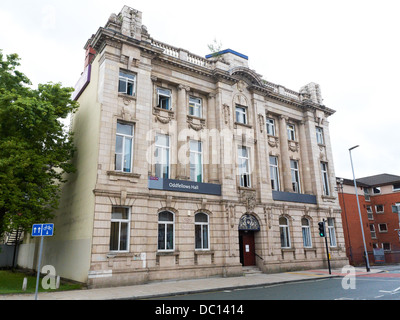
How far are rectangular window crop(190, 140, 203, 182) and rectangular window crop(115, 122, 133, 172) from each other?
492cm

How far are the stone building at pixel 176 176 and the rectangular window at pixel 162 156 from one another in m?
0.08

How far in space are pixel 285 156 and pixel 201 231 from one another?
1182cm

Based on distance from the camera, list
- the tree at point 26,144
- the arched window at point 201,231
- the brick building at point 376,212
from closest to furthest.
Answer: the tree at point 26,144, the arched window at point 201,231, the brick building at point 376,212

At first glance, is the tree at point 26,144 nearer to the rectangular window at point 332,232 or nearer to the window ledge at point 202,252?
the window ledge at point 202,252

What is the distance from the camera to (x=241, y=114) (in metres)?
26.4

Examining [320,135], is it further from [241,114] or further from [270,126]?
[241,114]

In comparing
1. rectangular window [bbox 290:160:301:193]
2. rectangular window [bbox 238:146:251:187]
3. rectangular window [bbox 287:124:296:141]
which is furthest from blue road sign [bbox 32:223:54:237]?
rectangular window [bbox 287:124:296:141]

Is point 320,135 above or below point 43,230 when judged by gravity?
above

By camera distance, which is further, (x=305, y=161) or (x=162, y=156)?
(x=305, y=161)

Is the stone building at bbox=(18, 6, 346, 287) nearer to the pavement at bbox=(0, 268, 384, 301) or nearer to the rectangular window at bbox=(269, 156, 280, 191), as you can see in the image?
the rectangular window at bbox=(269, 156, 280, 191)

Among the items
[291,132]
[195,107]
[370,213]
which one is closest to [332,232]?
[291,132]

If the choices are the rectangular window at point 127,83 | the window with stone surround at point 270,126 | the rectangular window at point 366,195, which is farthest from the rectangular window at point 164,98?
the rectangular window at point 366,195

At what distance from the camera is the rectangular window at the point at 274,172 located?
27328 mm

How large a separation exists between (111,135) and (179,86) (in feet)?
23.1
